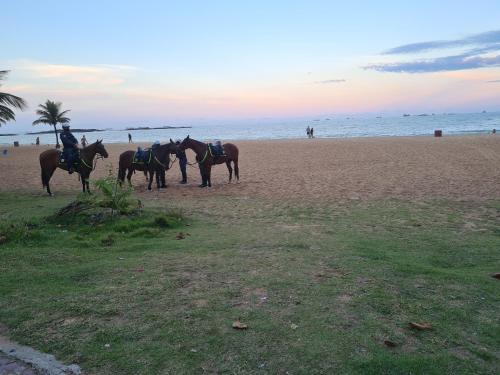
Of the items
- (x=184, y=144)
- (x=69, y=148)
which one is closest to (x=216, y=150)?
(x=184, y=144)

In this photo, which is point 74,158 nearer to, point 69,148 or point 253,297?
point 69,148

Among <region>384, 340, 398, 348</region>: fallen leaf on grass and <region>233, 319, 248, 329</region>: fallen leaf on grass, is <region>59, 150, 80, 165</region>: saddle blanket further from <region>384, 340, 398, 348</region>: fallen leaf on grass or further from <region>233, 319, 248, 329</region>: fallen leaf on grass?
<region>384, 340, 398, 348</region>: fallen leaf on grass

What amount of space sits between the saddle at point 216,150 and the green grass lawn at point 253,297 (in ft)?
22.2

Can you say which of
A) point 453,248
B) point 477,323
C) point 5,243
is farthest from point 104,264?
point 453,248

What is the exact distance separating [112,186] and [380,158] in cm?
1740

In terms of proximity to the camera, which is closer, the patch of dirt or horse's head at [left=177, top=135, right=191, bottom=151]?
the patch of dirt

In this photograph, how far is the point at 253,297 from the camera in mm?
4500

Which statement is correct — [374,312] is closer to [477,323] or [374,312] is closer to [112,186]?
[477,323]

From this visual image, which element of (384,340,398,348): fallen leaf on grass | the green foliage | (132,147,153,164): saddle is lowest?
(384,340,398,348): fallen leaf on grass

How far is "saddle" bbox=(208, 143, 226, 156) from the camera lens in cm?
1464

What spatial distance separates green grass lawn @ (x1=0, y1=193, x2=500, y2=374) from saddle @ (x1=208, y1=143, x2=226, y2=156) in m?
6.77

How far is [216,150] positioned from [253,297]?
418 inches

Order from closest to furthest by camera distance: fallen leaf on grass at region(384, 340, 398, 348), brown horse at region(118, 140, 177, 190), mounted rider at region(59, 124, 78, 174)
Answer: fallen leaf on grass at region(384, 340, 398, 348) → mounted rider at region(59, 124, 78, 174) → brown horse at region(118, 140, 177, 190)

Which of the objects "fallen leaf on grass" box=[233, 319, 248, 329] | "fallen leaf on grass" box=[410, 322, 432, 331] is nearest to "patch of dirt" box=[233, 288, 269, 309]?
"fallen leaf on grass" box=[233, 319, 248, 329]
